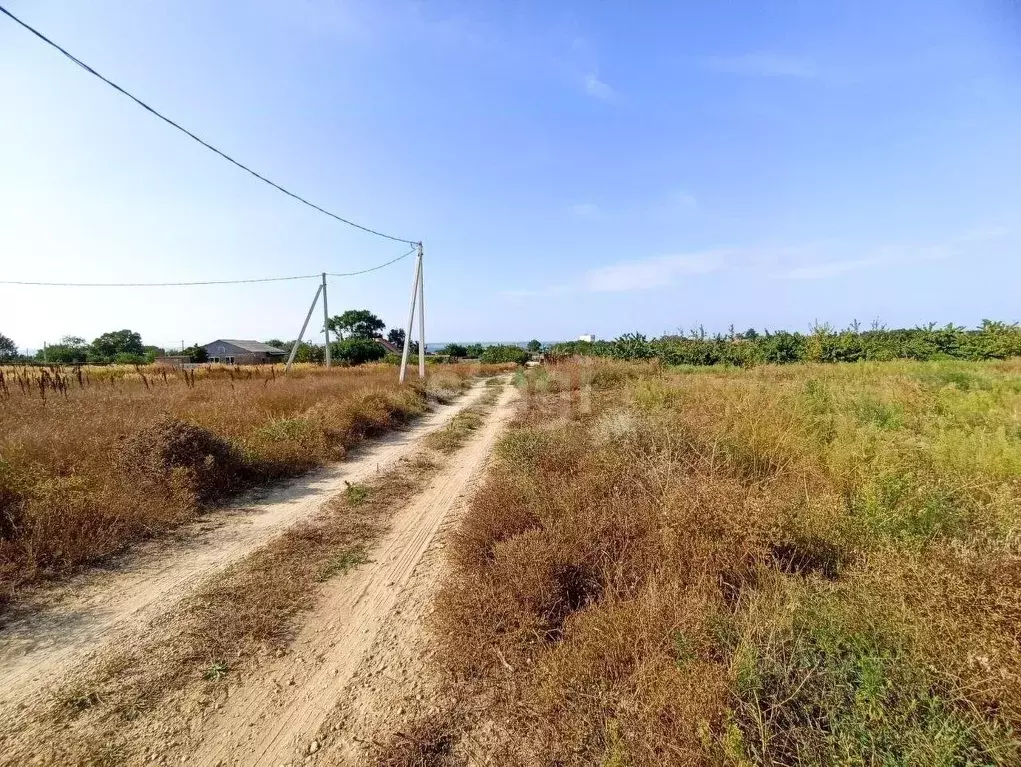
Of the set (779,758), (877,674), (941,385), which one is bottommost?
(779,758)

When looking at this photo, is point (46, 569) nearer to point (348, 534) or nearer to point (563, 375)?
point (348, 534)

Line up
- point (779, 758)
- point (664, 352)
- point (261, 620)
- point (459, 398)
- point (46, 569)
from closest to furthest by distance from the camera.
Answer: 1. point (779, 758)
2. point (261, 620)
3. point (46, 569)
4. point (459, 398)
5. point (664, 352)

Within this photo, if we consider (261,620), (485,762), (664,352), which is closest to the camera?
(485,762)

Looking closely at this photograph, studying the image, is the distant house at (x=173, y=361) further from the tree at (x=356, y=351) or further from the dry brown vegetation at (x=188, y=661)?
the dry brown vegetation at (x=188, y=661)

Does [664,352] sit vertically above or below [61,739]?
above

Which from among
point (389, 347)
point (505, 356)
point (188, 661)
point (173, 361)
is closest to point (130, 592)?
point (188, 661)

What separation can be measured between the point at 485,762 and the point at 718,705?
1.09 metres

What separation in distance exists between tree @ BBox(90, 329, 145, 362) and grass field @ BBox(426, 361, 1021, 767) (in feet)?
200

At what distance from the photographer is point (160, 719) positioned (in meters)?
2.32

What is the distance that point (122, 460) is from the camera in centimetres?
542

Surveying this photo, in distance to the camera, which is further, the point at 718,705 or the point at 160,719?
the point at 160,719

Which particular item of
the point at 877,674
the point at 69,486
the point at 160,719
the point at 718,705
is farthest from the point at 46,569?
the point at 877,674

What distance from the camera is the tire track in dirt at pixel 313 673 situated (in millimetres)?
2205

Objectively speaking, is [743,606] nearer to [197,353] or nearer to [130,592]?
[130,592]
